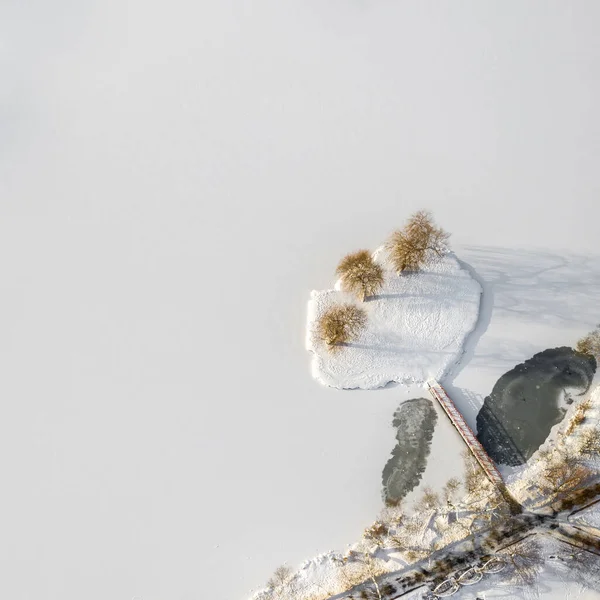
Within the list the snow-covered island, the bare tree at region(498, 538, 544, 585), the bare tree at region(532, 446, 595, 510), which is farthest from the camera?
the bare tree at region(532, 446, 595, 510)

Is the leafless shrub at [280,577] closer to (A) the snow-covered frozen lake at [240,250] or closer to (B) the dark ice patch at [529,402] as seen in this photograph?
(A) the snow-covered frozen lake at [240,250]

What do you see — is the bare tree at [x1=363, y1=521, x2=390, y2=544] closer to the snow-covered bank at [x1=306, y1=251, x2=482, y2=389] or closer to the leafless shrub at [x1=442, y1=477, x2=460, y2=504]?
the leafless shrub at [x1=442, y1=477, x2=460, y2=504]

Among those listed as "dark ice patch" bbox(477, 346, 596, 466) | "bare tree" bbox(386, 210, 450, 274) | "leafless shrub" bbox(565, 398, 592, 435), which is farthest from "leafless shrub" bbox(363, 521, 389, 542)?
"bare tree" bbox(386, 210, 450, 274)

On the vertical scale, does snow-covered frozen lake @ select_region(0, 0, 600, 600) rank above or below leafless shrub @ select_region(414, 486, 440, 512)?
above

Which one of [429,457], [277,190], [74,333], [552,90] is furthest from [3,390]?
[552,90]

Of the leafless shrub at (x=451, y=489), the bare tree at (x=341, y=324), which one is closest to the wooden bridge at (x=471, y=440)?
the leafless shrub at (x=451, y=489)

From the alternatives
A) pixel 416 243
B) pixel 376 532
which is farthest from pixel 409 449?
pixel 416 243
